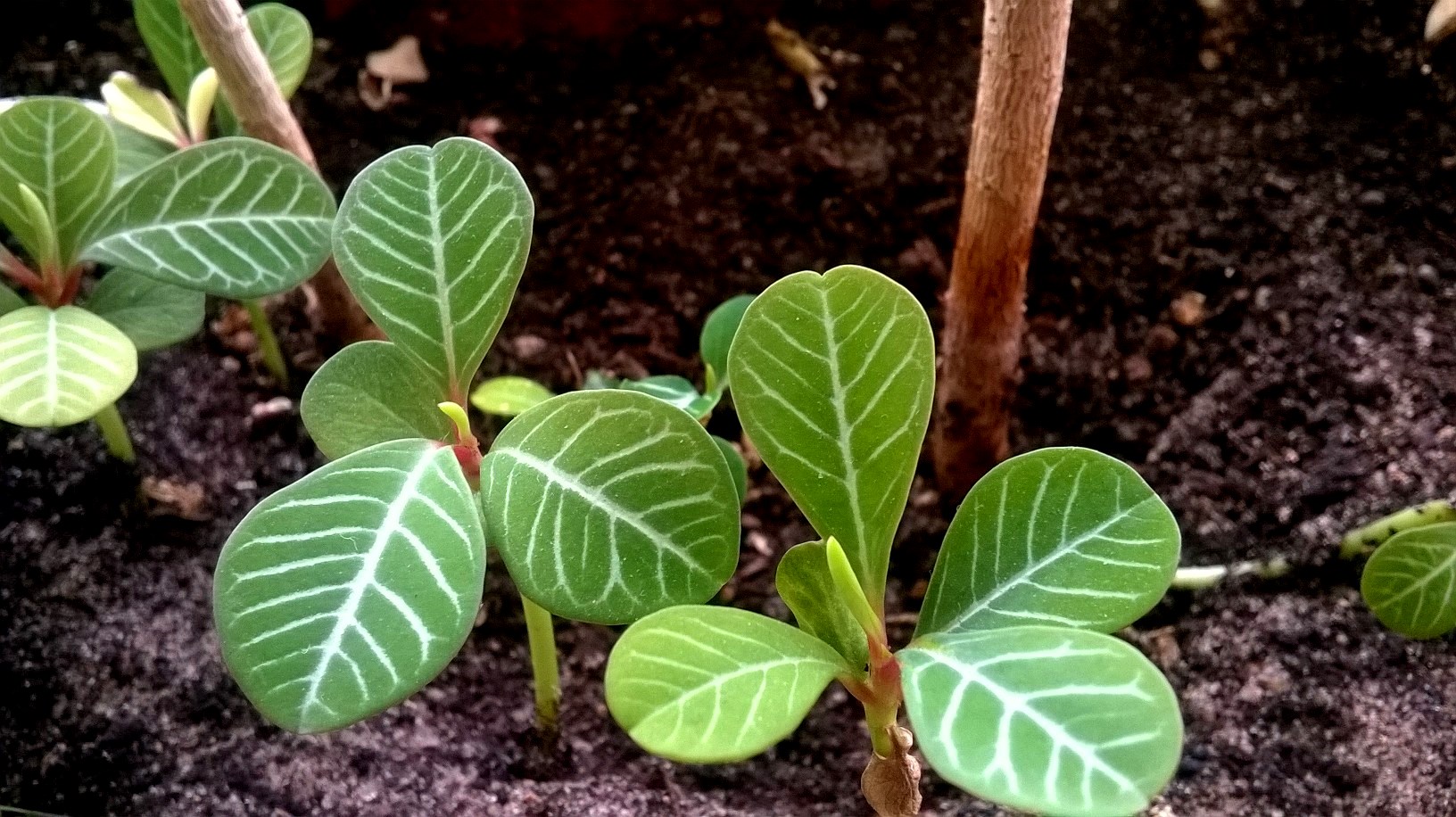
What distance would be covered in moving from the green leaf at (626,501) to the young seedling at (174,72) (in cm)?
56

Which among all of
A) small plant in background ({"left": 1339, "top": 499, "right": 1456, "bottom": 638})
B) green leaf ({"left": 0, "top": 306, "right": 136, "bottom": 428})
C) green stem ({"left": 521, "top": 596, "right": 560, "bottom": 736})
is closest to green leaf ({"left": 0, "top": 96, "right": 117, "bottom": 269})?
green leaf ({"left": 0, "top": 306, "right": 136, "bottom": 428})

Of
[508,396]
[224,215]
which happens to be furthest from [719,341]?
[224,215]

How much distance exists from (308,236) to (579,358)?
1.37ft

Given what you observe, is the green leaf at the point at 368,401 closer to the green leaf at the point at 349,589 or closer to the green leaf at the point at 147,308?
the green leaf at the point at 349,589

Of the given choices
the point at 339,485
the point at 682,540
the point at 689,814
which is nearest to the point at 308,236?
the point at 339,485

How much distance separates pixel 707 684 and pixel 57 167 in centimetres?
65

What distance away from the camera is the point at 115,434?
93 centimetres

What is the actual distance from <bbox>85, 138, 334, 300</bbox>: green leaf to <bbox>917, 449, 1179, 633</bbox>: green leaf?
1.65ft

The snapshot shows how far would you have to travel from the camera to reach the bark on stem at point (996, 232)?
0.75 metres

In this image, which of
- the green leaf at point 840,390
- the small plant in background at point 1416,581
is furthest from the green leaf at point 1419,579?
the green leaf at point 840,390

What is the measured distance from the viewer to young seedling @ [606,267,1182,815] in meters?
0.46

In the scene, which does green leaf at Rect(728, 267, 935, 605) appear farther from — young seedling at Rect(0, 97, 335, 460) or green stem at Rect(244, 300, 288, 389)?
green stem at Rect(244, 300, 288, 389)

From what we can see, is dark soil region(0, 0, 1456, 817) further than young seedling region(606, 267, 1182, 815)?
Yes

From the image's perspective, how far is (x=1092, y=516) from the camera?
0.58m
